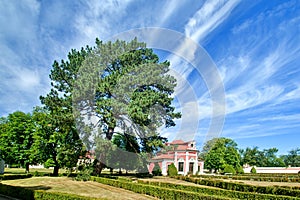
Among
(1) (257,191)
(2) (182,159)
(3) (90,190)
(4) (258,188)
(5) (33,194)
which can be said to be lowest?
(3) (90,190)

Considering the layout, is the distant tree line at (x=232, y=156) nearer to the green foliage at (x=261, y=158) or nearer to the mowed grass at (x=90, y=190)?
the green foliage at (x=261, y=158)

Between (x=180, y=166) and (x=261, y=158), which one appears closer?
(x=180, y=166)

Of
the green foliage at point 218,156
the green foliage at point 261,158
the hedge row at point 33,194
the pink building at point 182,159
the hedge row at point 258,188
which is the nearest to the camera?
the hedge row at point 33,194

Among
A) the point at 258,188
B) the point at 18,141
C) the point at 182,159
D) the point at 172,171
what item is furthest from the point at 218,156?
the point at 18,141

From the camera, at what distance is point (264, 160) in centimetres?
7931

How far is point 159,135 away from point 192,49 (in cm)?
942

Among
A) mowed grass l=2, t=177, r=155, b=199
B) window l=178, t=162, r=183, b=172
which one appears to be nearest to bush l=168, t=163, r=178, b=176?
window l=178, t=162, r=183, b=172

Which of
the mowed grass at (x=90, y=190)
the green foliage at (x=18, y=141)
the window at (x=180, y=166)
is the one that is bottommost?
the mowed grass at (x=90, y=190)

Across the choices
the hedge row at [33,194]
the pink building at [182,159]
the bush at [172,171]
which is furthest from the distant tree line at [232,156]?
the hedge row at [33,194]

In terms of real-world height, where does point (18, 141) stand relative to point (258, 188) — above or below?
above

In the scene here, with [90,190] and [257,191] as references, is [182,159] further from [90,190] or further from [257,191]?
[90,190]

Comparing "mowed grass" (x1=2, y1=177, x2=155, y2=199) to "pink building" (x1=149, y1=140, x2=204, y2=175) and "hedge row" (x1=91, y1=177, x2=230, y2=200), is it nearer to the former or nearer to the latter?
"hedge row" (x1=91, y1=177, x2=230, y2=200)

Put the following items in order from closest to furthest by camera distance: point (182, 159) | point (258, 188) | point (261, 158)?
point (258, 188)
point (182, 159)
point (261, 158)

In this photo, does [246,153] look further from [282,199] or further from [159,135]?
[282,199]
